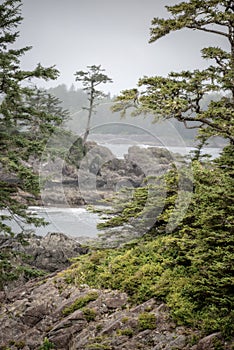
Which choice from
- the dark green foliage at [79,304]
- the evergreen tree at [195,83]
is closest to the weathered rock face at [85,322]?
the dark green foliage at [79,304]

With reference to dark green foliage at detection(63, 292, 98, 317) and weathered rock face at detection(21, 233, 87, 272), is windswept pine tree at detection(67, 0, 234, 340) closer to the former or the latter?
dark green foliage at detection(63, 292, 98, 317)

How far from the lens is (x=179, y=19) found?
31.3 feet

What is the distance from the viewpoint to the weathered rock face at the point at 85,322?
24.1ft

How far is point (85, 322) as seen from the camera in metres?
8.74

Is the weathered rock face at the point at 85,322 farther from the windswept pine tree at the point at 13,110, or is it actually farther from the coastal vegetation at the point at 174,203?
the windswept pine tree at the point at 13,110

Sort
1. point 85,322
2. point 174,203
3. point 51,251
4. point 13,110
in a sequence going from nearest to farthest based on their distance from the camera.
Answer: point 85,322 < point 174,203 < point 13,110 < point 51,251

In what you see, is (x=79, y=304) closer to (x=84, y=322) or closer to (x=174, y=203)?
(x=84, y=322)

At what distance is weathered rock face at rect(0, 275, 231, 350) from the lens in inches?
289

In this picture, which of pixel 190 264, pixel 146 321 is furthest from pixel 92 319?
pixel 190 264

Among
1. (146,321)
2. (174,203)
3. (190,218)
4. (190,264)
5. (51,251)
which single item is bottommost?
(51,251)

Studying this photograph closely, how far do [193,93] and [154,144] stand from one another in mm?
2592

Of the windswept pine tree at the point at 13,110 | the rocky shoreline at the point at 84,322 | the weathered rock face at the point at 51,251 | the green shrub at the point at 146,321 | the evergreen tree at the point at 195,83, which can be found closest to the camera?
the rocky shoreline at the point at 84,322

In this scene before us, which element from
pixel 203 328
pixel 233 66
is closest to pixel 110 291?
pixel 203 328

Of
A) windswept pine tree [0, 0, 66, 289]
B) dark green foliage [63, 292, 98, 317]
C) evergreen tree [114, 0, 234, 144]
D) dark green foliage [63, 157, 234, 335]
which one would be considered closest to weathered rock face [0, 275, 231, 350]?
dark green foliage [63, 292, 98, 317]
